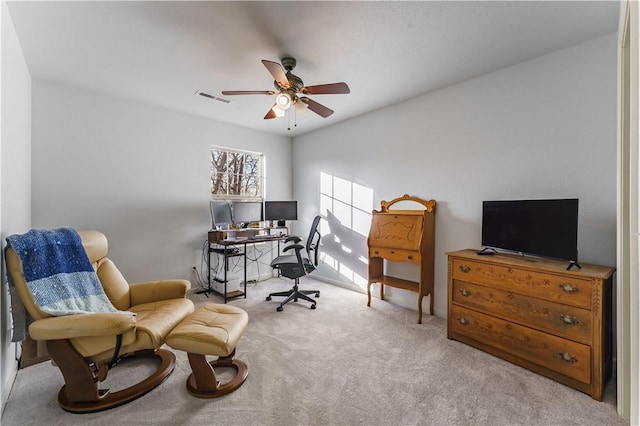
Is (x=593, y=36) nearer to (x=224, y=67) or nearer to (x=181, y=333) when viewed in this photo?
(x=224, y=67)

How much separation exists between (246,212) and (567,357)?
377cm

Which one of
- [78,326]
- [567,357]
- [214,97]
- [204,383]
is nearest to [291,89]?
[214,97]

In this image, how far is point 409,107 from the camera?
10.8 ft

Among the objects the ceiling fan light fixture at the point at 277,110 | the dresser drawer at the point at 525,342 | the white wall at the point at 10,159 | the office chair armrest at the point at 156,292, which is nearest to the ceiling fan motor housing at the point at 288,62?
the ceiling fan light fixture at the point at 277,110

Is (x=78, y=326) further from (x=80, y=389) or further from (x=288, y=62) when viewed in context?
(x=288, y=62)

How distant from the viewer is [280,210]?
4379 mm

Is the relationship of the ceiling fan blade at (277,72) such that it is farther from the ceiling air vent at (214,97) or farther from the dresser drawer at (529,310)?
the dresser drawer at (529,310)

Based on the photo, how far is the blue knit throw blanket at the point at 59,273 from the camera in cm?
163

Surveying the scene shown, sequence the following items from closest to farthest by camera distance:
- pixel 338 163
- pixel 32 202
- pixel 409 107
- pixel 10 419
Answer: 1. pixel 10 419
2. pixel 32 202
3. pixel 409 107
4. pixel 338 163

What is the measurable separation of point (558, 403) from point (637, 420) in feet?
1.88

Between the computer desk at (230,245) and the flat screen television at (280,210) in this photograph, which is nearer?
the computer desk at (230,245)

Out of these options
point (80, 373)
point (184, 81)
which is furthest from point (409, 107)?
point (80, 373)

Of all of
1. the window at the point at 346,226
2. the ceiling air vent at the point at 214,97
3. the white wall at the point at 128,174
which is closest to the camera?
the white wall at the point at 128,174

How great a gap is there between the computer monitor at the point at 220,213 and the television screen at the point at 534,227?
3.20m
